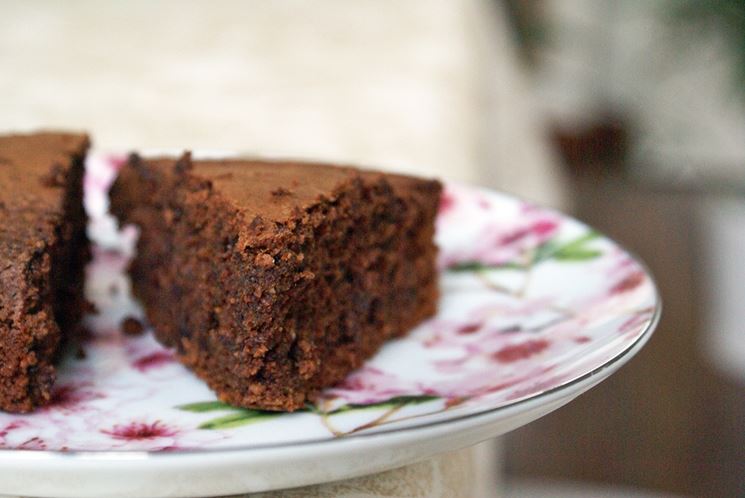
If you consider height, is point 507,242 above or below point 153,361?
above

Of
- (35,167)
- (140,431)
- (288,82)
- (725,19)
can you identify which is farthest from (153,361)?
(725,19)

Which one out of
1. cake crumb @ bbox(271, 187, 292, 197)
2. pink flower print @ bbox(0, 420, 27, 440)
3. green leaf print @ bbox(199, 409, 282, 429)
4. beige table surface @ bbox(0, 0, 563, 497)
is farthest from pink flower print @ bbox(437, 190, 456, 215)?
pink flower print @ bbox(0, 420, 27, 440)

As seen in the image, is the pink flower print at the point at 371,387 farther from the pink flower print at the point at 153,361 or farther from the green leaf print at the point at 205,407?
the pink flower print at the point at 153,361

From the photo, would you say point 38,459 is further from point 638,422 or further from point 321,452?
point 638,422

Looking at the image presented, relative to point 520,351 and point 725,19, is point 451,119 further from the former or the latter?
point 725,19

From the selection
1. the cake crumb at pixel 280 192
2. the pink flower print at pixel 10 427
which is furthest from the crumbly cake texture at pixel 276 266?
the pink flower print at pixel 10 427

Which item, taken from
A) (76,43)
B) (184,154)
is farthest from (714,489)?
(76,43)
